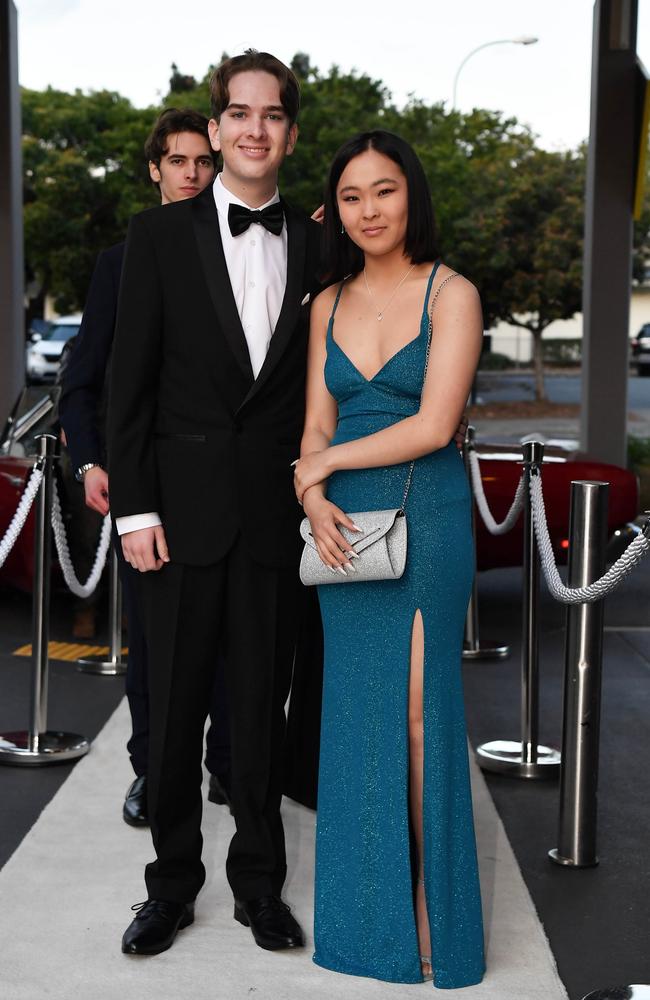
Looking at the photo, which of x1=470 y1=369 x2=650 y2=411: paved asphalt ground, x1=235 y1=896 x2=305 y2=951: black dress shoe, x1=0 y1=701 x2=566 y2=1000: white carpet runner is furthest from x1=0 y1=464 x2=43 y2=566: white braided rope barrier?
x1=470 y1=369 x2=650 y2=411: paved asphalt ground

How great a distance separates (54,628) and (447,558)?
4925 mm

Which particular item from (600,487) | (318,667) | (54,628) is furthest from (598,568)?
(54,628)

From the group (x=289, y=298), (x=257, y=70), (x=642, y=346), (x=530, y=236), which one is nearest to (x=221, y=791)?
(x=289, y=298)

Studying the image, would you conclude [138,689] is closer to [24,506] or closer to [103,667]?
[24,506]

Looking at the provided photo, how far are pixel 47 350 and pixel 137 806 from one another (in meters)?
30.4

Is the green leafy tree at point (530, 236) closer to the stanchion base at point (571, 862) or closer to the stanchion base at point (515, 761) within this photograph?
the stanchion base at point (515, 761)

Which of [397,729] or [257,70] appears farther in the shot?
[257,70]

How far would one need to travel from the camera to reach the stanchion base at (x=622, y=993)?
315cm

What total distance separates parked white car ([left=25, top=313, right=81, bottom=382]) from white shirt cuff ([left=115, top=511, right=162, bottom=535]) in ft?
91.5

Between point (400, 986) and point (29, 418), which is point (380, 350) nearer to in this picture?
point (400, 986)

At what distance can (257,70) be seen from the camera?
3.44 metres

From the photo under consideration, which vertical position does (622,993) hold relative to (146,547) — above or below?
below

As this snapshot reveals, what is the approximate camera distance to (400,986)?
3.27 metres

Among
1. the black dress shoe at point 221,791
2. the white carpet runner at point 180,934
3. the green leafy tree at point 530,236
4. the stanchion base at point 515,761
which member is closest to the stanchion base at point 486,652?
the stanchion base at point 515,761
